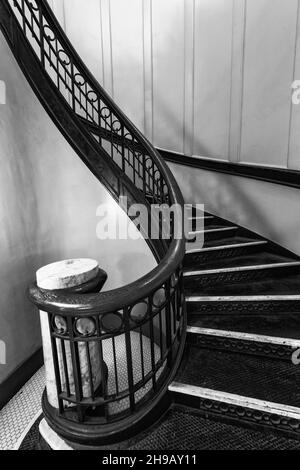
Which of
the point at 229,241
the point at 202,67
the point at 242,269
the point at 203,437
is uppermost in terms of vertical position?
the point at 202,67

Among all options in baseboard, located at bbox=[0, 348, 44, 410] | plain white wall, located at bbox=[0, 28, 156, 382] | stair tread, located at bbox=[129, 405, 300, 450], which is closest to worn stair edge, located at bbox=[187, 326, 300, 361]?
stair tread, located at bbox=[129, 405, 300, 450]

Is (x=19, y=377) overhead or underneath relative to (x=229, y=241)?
underneath

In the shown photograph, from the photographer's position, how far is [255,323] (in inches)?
93.7

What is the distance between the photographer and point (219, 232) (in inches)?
140

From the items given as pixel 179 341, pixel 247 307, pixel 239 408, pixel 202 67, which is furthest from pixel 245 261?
pixel 202 67

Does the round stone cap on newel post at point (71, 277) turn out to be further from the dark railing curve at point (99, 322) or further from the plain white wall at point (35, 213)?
the plain white wall at point (35, 213)

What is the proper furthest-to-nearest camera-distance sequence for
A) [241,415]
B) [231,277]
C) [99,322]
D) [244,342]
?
[231,277] < [244,342] < [241,415] < [99,322]

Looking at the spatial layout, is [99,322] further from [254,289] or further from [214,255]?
[214,255]

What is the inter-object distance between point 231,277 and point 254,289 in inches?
9.1

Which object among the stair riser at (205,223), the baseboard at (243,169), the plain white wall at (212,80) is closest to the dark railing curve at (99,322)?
the stair riser at (205,223)

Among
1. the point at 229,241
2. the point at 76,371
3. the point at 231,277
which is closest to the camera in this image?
the point at 76,371

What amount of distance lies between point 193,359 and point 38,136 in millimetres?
2276
